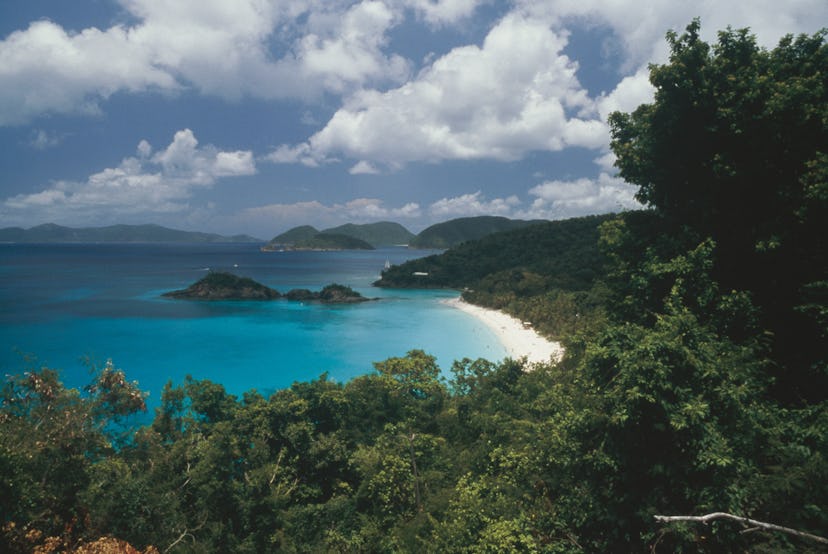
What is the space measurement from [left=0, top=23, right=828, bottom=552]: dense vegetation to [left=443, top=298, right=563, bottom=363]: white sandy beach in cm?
1617

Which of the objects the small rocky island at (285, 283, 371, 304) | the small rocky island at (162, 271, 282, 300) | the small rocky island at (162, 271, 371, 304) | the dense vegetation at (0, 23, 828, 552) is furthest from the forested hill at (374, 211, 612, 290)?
the dense vegetation at (0, 23, 828, 552)

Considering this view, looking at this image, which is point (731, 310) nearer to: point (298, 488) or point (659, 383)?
point (659, 383)

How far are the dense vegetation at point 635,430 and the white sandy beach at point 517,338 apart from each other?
16.2 meters

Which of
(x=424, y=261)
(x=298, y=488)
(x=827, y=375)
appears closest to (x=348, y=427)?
(x=298, y=488)

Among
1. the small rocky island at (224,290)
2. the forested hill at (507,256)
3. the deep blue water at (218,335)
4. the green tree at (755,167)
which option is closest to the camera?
the green tree at (755,167)

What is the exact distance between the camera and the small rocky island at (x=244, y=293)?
57.7 metres

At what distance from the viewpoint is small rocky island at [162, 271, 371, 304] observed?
5766 centimetres

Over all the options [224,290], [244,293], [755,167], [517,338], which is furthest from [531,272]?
[755,167]

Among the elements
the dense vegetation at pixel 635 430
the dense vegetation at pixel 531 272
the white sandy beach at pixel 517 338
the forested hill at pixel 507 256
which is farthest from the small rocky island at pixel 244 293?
the dense vegetation at pixel 635 430

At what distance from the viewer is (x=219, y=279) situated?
Result: 59.5m

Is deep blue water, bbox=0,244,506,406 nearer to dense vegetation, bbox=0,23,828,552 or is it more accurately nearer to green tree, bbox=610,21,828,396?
dense vegetation, bbox=0,23,828,552

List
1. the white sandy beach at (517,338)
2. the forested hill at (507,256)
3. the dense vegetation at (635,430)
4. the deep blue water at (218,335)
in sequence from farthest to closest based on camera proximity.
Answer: the forested hill at (507,256)
the white sandy beach at (517,338)
the deep blue water at (218,335)
the dense vegetation at (635,430)

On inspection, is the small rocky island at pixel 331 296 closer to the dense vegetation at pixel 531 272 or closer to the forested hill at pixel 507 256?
the dense vegetation at pixel 531 272

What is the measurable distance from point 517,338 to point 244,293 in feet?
132
